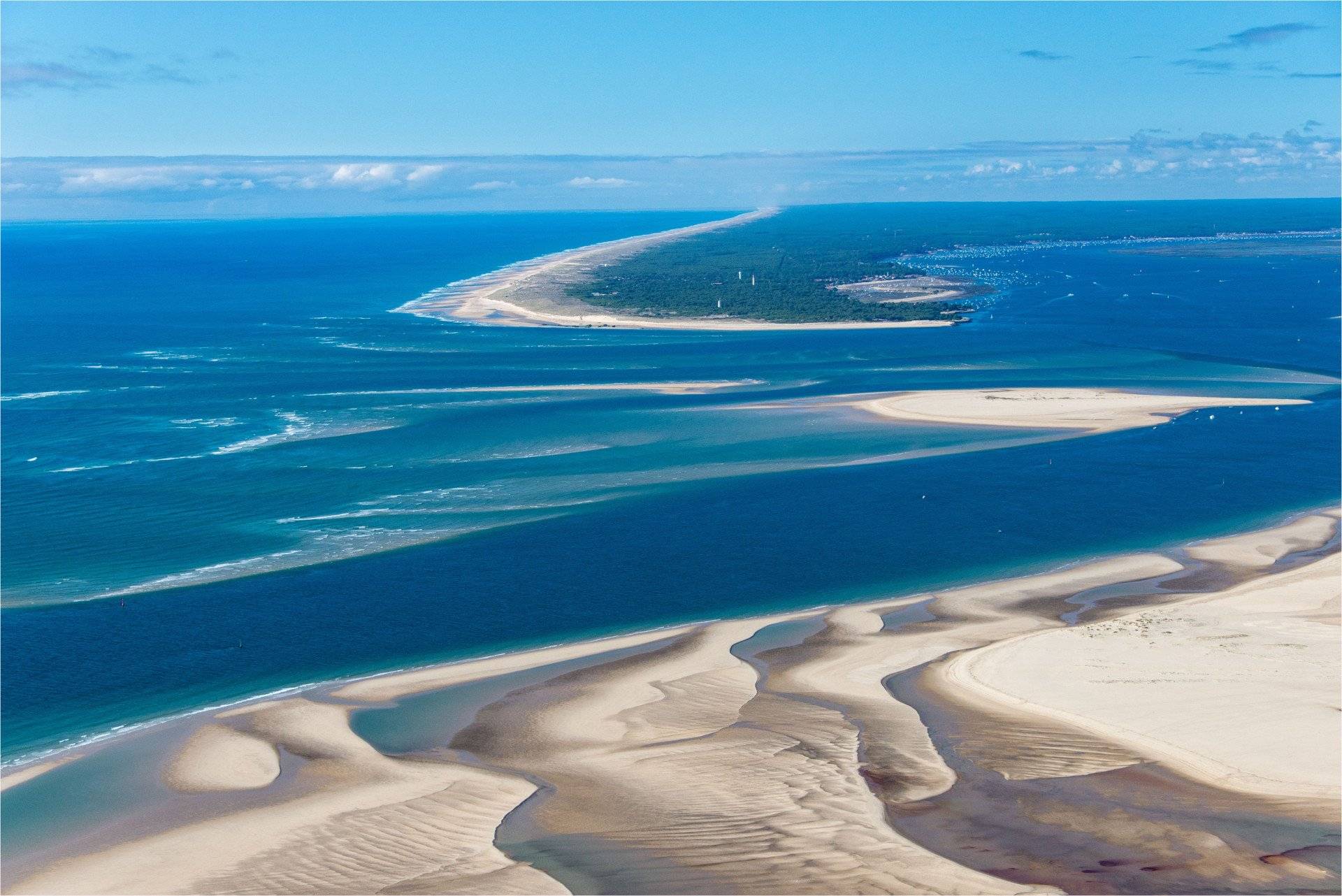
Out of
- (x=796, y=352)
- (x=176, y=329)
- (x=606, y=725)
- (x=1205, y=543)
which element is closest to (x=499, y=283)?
(x=176, y=329)

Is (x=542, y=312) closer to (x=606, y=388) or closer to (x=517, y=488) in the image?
(x=606, y=388)

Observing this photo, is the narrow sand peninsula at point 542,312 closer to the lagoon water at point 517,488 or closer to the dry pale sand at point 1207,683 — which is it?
the lagoon water at point 517,488

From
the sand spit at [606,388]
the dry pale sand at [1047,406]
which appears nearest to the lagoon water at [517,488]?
the sand spit at [606,388]

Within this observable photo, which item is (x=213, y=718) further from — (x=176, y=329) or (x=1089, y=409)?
(x=176, y=329)

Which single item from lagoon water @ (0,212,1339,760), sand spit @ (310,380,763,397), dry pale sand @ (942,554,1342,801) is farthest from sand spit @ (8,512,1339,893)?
sand spit @ (310,380,763,397)

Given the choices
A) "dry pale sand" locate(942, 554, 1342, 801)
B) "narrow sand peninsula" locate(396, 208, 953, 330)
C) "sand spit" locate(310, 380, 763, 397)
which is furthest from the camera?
"narrow sand peninsula" locate(396, 208, 953, 330)

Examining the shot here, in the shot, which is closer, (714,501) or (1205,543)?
(1205,543)

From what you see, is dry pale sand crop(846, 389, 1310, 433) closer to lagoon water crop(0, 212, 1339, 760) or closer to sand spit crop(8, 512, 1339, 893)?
lagoon water crop(0, 212, 1339, 760)

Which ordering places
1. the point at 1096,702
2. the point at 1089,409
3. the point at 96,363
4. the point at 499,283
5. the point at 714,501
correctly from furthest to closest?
the point at 499,283 → the point at 96,363 → the point at 1089,409 → the point at 714,501 → the point at 1096,702
